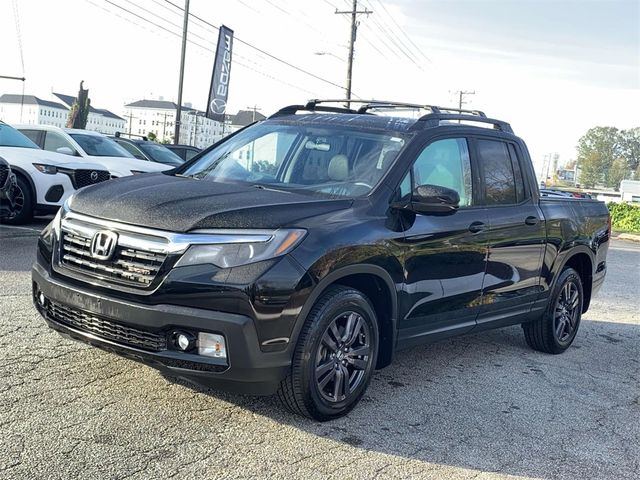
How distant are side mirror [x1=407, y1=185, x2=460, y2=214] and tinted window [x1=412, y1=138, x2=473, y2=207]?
0.75 ft

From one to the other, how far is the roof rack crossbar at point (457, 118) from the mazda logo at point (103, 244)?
7.47 feet

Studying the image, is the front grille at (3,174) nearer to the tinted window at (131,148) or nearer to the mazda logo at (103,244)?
the tinted window at (131,148)

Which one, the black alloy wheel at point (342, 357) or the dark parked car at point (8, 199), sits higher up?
the dark parked car at point (8, 199)

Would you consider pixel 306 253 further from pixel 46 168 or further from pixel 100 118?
pixel 100 118

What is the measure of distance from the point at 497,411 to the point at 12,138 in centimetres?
938

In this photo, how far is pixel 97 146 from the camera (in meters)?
13.0

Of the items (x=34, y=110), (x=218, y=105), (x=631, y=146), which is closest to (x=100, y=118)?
(x=34, y=110)

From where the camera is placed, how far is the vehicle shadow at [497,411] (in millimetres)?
3979

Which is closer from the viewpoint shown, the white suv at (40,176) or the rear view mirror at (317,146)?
the rear view mirror at (317,146)

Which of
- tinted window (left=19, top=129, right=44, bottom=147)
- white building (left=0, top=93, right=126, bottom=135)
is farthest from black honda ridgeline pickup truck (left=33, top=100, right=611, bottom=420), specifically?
white building (left=0, top=93, right=126, bottom=135)

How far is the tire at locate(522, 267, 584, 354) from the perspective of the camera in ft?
20.6

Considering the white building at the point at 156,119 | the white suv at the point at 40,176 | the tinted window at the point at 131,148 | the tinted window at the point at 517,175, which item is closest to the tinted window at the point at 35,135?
the white suv at the point at 40,176

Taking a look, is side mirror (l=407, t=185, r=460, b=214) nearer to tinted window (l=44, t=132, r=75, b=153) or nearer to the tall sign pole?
tinted window (l=44, t=132, r=75, b=153)

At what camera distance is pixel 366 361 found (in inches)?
171
